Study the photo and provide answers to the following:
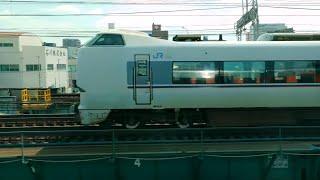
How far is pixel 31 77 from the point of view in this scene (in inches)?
3071

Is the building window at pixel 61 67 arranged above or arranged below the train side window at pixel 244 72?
above

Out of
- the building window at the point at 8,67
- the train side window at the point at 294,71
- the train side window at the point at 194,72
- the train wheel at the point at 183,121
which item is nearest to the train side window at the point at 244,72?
the train side window at the point at 194,72

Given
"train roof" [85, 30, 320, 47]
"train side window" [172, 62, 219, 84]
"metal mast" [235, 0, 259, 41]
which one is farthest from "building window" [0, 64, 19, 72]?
"train side window" [172, 62, 219, 84]

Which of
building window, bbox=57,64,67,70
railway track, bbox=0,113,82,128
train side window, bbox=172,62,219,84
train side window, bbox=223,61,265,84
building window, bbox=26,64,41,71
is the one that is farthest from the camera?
building window, bbox=57,64,67,70

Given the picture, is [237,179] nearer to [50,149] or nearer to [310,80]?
[50,149]

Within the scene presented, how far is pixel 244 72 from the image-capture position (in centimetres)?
1669

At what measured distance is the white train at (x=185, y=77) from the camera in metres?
16.4

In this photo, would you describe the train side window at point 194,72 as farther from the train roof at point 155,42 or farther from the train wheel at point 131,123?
the train wheel at point 131,123

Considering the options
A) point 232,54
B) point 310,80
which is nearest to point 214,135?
point 232,54

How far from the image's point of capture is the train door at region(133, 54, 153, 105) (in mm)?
16375

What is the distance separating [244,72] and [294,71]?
1.65 m

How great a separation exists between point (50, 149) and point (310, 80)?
8657mm

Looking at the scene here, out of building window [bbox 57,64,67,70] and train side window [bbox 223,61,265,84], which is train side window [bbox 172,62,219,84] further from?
building window [bbox 57,64,67,70]

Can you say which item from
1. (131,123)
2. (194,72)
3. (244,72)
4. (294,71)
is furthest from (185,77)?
(294,71)
